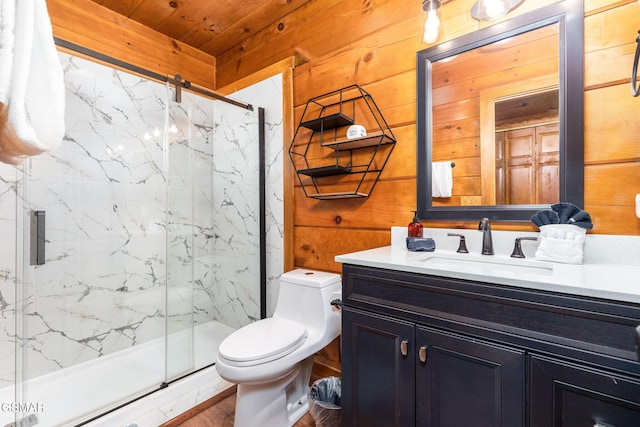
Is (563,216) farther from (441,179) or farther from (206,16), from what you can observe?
(206,16)

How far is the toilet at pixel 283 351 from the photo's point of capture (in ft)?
4.14

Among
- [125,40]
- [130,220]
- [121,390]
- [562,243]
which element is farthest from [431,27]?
[121,390]

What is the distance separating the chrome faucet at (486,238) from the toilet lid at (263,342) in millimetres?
911

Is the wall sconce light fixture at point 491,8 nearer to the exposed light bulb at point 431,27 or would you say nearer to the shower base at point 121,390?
the exposed light bulb at point 431,27

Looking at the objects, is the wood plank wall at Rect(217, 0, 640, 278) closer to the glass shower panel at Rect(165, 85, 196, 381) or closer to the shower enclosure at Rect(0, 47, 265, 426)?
the shower enclosure at Rect(0, 47, 265, 426)

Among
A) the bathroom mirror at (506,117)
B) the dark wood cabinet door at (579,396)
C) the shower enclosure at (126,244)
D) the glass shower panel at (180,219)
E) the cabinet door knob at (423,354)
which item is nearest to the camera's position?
the dark wood cabinet door at (579,396)

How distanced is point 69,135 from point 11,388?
143 centimetres

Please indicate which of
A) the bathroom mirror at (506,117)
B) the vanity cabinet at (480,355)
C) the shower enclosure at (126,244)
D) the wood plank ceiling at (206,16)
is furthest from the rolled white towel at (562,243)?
the wood plank ceiling at (206,16)

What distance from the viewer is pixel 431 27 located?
4.75 feet

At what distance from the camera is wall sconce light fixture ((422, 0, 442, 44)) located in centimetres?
139

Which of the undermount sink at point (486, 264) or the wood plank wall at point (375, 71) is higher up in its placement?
the wood plank wall at point (375, 71)

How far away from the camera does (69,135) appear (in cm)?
181

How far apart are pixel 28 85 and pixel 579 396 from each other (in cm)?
143

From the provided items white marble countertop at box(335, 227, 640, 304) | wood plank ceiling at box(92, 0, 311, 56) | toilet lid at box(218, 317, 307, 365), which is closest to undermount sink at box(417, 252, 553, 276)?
white marble countertop at box(335, 227, 640, 304)
